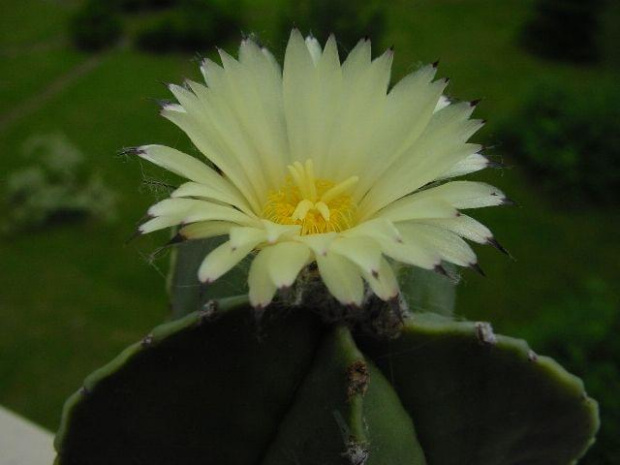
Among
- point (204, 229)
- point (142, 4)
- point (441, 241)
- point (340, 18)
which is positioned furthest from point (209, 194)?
point (142, 4)

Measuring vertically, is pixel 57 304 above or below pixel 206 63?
above

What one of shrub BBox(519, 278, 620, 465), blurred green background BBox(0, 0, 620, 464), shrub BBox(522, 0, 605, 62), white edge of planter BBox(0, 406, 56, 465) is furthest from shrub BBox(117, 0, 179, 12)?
white edge of planter BBox(0, 406, 56, 465)

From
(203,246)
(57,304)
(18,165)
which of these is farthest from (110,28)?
(203,246)

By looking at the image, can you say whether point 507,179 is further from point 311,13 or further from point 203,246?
point 203,246

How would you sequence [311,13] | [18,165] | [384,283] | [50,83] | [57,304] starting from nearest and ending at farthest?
[384,283] < [57,304] < [311,13] < [18,165] < [50,83]

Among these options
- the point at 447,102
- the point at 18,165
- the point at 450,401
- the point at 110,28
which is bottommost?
the point at 450,401

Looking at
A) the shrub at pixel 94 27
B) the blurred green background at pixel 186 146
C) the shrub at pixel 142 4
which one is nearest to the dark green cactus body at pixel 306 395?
the blurred green background at pixel 186 146

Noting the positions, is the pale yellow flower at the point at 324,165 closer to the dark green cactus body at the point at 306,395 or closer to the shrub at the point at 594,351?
the dark green cactus body at the point at 306,395

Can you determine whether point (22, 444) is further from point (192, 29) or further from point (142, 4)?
point (142, 4)
